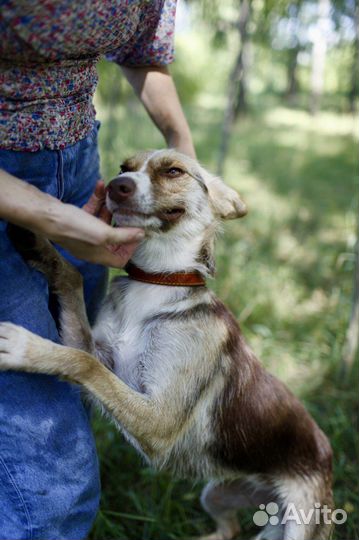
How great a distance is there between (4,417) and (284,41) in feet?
19.9

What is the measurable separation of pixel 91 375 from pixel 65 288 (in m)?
0.44

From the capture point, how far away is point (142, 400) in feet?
7.36

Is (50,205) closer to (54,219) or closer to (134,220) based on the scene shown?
(54,219)

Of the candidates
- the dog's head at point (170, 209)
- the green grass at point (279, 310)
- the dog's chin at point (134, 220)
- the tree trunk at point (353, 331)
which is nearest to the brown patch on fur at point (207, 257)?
the dog's head at point (170, 209)

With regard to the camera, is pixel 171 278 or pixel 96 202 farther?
pixel 171 278

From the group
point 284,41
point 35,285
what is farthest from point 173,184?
point 284,41

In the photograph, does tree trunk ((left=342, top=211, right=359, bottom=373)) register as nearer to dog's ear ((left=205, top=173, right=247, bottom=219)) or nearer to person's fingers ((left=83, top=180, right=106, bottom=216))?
dog's ear ((left=205, top=173, right=247, bottom=219))

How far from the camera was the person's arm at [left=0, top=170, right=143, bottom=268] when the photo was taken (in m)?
1.72

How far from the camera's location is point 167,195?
247 centimetres

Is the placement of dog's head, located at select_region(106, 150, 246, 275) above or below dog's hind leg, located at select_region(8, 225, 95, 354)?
above

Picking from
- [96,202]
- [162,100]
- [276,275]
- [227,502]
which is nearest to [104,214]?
[96,202]

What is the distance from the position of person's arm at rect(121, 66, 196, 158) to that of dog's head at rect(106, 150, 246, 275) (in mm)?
160

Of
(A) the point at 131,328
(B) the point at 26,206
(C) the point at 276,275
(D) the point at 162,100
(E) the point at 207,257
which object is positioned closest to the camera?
(B) the point at 26,206

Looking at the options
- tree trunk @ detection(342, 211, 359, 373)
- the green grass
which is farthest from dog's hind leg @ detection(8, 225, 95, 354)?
tree trunk @ detection(342, 211, 359, 373)
